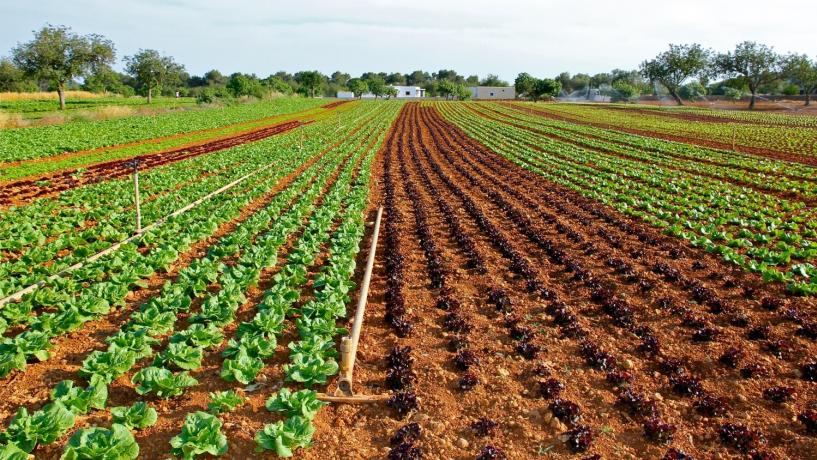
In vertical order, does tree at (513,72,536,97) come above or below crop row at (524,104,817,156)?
above

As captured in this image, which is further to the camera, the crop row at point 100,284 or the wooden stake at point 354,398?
the crop row at point 100,284

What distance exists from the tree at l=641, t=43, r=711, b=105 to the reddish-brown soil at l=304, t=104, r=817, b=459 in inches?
4381

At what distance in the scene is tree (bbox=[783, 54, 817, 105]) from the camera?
Answer: 3610 inches

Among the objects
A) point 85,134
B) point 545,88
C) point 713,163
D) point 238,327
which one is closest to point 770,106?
point 545,88

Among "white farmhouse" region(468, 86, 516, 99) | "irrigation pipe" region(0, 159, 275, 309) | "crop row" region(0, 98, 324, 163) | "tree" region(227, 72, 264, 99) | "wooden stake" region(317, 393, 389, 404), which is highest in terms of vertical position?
"white farmhouse" region(468, 86, 516, 99)

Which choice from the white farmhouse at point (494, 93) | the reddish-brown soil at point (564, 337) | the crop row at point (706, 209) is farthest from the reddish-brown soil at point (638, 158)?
the white farmhouse at point (494, 93)

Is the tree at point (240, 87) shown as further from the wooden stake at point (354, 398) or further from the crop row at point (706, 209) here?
the wooden stake at point (354, 398)

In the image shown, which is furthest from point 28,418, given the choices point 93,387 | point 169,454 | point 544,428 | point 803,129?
point 803,129

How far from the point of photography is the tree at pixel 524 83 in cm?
12975

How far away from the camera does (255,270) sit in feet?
31.6

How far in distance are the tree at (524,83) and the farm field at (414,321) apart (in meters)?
118

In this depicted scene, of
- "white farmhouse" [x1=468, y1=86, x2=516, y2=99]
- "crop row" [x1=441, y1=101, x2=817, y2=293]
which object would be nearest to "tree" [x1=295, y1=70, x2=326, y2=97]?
"white farmhouse" [x1=468, y1=86, x2=516, y2=99]

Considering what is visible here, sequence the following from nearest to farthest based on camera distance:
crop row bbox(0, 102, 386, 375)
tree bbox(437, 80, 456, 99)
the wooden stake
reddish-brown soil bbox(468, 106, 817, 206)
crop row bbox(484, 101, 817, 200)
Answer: the wooden stake
crop row bbox(0, 102, 386, 375)
reddish-brown soil bbox(468, 106, 817, 206)
crop row bbox(484, 101, 817, 200)
tree bbox(437, 80, 456, 99)

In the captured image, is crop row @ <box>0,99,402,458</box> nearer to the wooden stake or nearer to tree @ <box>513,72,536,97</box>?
the wooden stake
